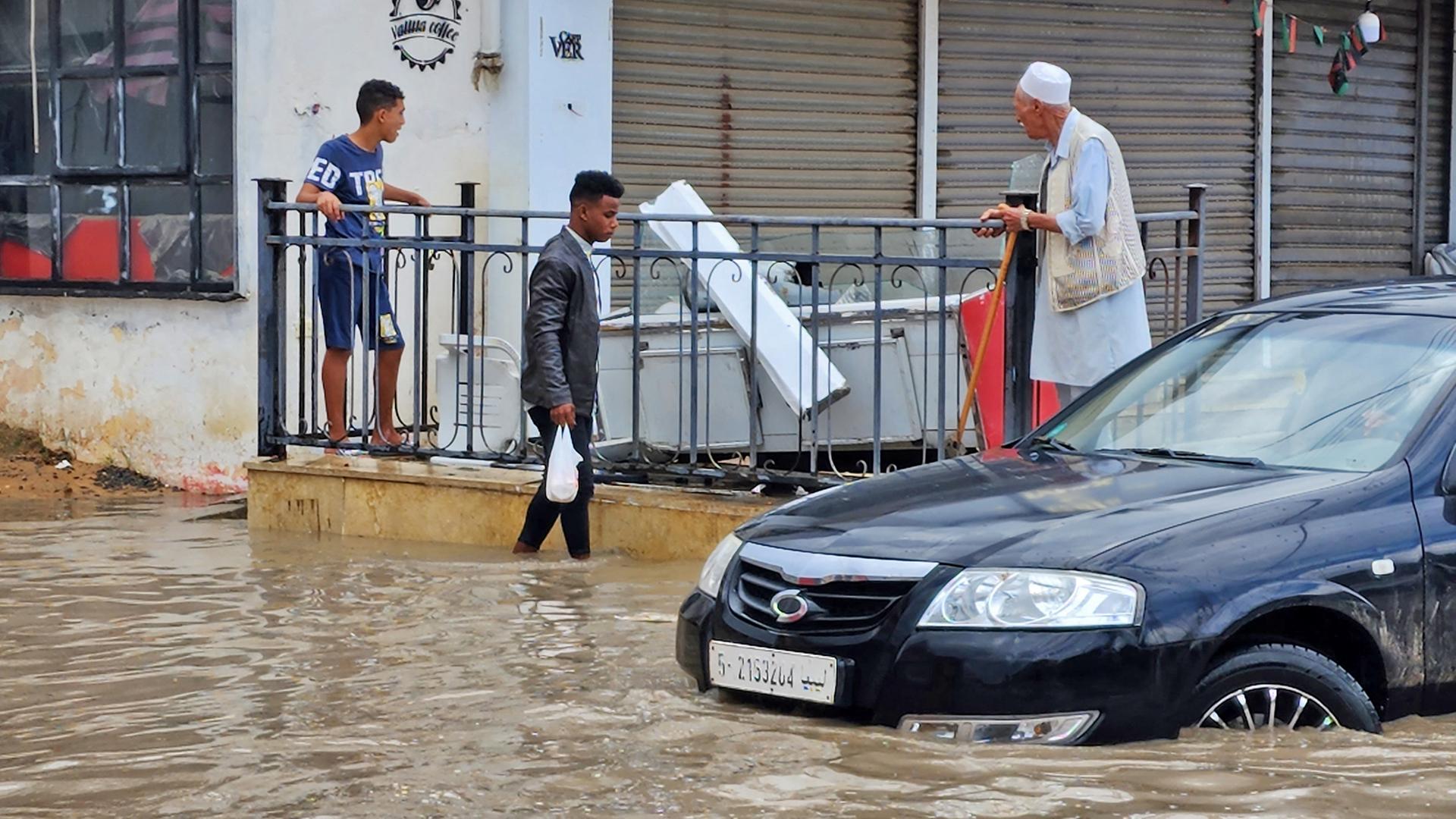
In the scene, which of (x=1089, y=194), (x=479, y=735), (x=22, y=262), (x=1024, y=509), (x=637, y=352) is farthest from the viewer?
(x=22, y=262)

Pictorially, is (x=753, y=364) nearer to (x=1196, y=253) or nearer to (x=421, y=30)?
(x=1196, y=253)

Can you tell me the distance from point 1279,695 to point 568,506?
12.9ft

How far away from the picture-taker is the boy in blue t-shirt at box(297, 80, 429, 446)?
9062 mm

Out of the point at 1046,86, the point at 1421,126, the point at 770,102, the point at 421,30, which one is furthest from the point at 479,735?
the point at 1421,126

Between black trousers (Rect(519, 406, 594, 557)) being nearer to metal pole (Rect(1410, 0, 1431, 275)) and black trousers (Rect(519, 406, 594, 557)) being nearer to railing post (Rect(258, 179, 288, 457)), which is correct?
railing post (Rect(258, 179, 288, 457))

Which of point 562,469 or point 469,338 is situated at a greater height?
point 469,338

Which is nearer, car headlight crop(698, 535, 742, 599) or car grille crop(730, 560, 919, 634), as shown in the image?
car grille crop(730, 560, 919, 634)

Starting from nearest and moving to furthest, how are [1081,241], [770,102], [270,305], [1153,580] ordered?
[1153,580], [1081,241], [270,305], [770,102]

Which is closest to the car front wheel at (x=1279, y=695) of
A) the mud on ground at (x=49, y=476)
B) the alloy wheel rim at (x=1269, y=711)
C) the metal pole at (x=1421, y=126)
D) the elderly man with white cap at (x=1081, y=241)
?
the alloy wheel rim at (x=1269, y=711)

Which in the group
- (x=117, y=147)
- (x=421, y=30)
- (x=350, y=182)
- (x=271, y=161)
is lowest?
(x=350, y=182)

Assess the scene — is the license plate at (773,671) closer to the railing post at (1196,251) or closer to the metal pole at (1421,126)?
the railing post at (1196,251)

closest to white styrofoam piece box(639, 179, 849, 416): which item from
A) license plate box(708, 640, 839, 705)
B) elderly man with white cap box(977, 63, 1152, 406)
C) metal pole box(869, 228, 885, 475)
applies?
metal pole box(869, 228, 885, 475)

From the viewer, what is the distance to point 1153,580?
4.51 meters

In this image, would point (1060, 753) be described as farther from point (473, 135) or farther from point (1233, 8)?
point (1233, 8)
